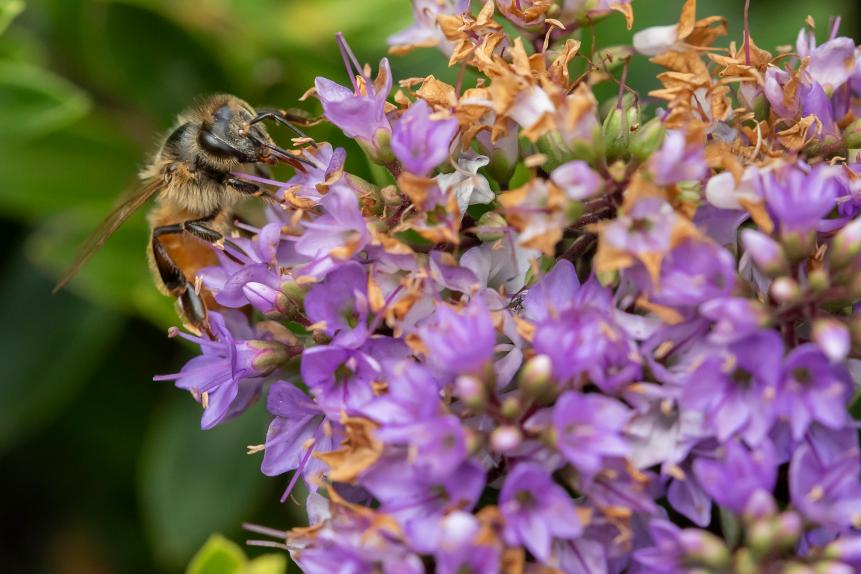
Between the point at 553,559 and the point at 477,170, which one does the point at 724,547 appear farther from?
the point at 477,170

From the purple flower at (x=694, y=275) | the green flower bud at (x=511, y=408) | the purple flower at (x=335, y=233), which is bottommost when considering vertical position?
the green flower bud at (x=511, y=408)

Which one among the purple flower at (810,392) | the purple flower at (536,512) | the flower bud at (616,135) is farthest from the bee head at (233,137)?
the purple flower at (810,392)

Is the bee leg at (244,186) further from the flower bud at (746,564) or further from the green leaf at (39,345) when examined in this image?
the flower bud at (746,564)

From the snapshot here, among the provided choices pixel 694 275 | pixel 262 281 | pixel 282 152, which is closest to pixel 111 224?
pixel 282 152

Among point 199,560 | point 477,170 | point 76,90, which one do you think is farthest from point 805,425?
point 76,90

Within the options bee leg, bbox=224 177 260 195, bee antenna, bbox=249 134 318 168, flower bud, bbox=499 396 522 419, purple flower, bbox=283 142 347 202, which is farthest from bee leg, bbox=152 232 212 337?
flower bud, bbox=499 396 522 419

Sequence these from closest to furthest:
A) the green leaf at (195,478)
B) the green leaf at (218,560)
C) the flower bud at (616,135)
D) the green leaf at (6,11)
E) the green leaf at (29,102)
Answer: the flower bud at (616,135), the green leaf at (218,560), the green leaf at (6,11), the green leaf at (29,102), the green leaf at (195,478)
